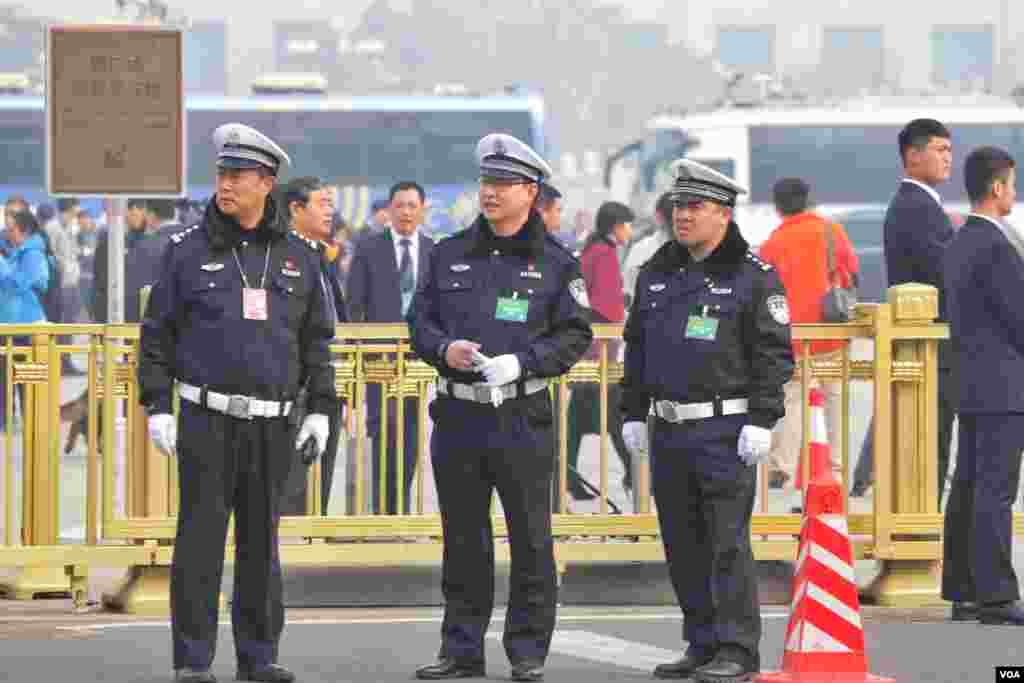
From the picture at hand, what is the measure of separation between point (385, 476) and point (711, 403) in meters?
2.40

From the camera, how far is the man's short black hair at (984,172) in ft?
33.6

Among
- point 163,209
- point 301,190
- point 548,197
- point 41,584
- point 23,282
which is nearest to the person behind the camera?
point 41,584

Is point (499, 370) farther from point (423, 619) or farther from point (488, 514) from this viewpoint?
point (423, 619)

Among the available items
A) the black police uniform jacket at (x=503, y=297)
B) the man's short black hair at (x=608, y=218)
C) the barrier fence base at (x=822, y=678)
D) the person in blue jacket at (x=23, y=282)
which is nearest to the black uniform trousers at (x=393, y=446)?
the black police uniform jacket at (x=503, y=297)

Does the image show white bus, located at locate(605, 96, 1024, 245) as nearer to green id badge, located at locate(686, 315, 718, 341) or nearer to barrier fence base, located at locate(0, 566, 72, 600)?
barrier fence base, located at locate(0, 566, 72, 600)

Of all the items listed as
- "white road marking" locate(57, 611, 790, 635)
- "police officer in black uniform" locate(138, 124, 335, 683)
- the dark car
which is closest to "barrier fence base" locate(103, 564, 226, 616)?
"white road marking" locate(57, 611, 790, 635)

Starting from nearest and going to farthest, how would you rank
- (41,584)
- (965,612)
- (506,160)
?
(506,160) → (965,612) → (41,584)

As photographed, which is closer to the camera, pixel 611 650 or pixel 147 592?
pixel 611 650

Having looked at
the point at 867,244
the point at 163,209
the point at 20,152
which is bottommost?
the point at 163,209

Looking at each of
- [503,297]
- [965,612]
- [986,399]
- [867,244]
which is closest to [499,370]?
[503,297]

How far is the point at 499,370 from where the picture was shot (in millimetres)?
8539

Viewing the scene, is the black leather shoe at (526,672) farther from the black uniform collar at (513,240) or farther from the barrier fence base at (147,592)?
the barrier fence base at (147,592)

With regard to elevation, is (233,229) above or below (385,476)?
above

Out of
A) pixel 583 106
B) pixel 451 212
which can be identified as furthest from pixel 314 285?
pixel 583 106
